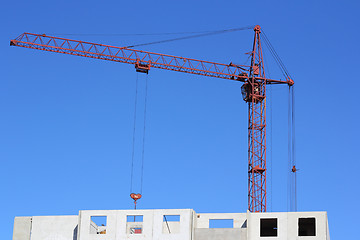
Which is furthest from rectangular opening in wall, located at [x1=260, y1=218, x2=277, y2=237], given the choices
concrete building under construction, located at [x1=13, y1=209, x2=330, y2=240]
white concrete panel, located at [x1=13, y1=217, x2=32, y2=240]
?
white concrete panel, located at [x1=13, y1=217, x2=32, y2=240]

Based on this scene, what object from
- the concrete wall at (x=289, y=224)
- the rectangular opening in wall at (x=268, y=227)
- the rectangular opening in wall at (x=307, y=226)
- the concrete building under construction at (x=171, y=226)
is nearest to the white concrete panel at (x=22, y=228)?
the concrete building under construction at (x=171, y=226)

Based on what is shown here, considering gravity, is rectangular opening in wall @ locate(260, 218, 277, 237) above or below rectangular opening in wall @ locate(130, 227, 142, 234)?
above

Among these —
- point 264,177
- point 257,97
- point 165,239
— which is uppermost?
point 257,97

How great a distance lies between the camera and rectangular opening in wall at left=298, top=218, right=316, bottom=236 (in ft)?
388

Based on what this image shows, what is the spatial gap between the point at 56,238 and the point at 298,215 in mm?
33853

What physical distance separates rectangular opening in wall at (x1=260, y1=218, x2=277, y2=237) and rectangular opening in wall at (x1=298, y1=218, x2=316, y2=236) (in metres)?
3.58

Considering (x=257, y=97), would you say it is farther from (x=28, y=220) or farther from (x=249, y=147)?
(x=28, y=220)

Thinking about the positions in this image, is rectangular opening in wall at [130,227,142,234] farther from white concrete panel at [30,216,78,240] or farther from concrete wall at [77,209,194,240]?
white concrete panel at [30,216,78,240]

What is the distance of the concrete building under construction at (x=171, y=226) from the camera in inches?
4614

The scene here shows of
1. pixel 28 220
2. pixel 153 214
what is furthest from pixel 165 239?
pixel 28 220

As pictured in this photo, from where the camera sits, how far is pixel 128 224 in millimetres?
124125

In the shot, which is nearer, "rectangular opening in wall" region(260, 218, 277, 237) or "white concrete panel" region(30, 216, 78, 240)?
"rectangular opening in wall" region(260, 218, 277, 237)

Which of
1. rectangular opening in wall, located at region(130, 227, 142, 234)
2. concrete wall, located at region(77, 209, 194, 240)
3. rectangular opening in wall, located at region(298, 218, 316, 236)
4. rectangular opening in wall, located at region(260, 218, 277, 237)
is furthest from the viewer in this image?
rectangular opening in wall, located at region(130, 227, 142, 234)

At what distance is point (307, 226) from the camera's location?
121m
